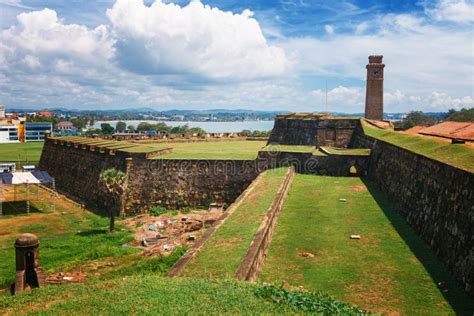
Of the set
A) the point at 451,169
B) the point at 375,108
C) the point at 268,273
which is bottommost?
the point at 268,273

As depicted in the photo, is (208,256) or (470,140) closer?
(208,256)

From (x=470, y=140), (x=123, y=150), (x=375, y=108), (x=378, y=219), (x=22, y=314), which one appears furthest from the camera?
(x=375, y=108)

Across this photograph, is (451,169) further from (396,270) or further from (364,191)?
(364,191)

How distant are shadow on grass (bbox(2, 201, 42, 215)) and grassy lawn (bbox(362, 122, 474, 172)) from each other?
18.8 m

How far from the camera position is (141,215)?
22828mm

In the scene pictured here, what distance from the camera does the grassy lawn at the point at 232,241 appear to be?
27.8 ft

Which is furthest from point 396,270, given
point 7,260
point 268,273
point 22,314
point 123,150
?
point 123,150

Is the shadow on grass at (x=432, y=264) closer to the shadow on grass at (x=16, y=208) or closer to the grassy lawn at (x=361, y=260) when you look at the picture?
the grassy lawn at (x=361, y=260)

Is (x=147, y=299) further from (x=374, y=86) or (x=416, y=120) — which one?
(x=416, y=120)

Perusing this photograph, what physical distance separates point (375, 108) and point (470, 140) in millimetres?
21155

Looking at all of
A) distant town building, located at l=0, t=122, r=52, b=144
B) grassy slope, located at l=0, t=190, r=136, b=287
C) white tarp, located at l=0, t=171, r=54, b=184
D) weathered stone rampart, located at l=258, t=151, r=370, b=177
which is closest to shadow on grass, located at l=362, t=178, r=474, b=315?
weathered stone rampart, located at l=258, t=151, r=370, b=177

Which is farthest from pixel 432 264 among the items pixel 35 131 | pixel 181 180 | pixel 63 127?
pixel 63 127

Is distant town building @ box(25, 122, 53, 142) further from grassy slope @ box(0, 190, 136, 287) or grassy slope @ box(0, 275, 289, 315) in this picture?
grassy slope @ box(0, 275, 289, 315)

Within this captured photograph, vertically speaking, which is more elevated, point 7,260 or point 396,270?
point 396,270
